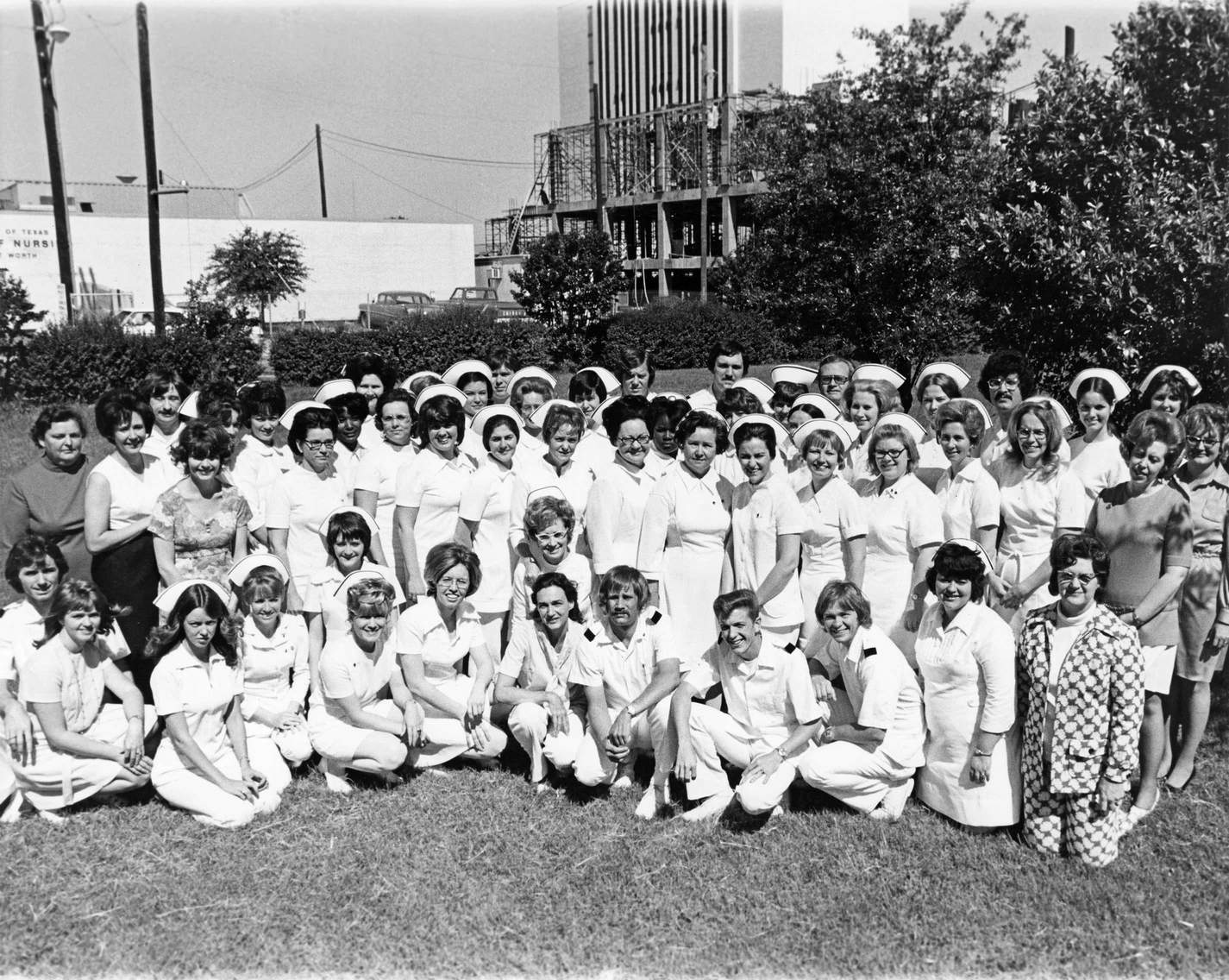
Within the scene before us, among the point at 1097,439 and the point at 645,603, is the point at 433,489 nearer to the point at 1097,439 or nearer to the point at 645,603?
the point at 645,603

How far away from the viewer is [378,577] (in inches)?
231

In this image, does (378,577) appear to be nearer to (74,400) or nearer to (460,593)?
(460,593)

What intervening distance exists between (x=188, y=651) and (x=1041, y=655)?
422cm

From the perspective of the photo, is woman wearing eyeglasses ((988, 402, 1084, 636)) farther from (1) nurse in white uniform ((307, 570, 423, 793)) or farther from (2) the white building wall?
(2) the white building wall

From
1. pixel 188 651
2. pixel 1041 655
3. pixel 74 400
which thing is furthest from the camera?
pixel 74 400

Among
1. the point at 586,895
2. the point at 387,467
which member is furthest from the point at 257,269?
the point at 586,895

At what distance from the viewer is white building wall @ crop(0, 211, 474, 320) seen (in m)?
39.0

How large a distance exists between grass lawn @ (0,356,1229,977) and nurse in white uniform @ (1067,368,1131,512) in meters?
1.74

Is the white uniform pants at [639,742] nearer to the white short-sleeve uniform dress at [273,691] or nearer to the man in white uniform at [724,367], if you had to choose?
the white short-sleeve uniform dress at [273,691]

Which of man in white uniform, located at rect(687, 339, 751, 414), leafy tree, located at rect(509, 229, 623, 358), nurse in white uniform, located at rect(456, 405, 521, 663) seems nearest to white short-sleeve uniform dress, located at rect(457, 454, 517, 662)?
nurse in white uniform, located at rect(456, 405, 521, 663)

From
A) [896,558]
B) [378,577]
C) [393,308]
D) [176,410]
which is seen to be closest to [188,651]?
[378,577]

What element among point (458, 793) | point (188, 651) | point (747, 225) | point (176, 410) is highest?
point (747, 225)

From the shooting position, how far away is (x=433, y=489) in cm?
686

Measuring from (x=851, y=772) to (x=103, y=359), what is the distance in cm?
1712
